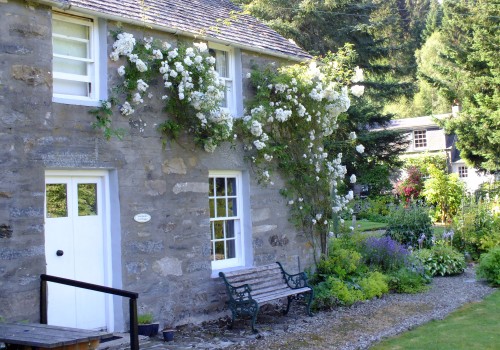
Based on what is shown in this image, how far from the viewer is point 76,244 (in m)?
8.09

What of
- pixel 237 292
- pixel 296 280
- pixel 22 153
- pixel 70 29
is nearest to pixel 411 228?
pixel 296 280

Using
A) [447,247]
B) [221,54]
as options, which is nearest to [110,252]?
[221,54]

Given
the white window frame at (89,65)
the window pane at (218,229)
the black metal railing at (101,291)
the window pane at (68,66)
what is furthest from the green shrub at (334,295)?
the window pane at (68,66)

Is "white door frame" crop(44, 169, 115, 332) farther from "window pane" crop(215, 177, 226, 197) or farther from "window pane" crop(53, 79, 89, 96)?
"window pane" crop(215, 177, 226, 197)

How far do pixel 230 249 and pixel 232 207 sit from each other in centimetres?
81

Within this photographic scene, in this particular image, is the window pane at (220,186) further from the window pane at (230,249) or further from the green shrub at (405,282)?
the green shrub at (405,282)

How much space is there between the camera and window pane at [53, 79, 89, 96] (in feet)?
26.7

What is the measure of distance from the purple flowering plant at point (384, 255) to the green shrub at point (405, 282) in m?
0.32

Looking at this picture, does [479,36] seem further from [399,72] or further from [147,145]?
[147,145]

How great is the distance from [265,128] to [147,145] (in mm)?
3043

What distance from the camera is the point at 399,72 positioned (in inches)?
1100

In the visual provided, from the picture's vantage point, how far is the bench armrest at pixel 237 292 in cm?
917

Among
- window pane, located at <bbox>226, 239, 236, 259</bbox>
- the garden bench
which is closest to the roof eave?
window pane, located at <bbox>226, 239, 236, 259</bbox>

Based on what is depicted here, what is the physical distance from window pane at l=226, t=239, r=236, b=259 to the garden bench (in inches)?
22.4
